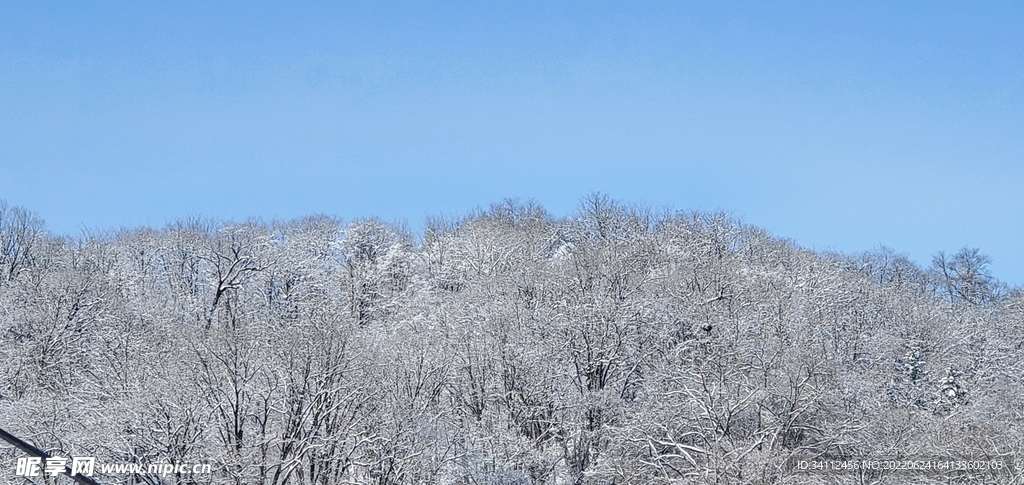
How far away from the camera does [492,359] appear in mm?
38188

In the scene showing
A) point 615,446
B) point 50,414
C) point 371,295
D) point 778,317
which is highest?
point 371,295

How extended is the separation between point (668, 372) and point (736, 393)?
21.4ft

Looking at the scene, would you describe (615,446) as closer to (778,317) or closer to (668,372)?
(668,372)

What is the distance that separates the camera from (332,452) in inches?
1194

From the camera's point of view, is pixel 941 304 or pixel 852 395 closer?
pixel 852 395

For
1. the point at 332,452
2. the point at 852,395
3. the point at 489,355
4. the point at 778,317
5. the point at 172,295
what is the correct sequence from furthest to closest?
the point at 172,295
the point at 778,317
the point at 852,395
the point at 489,355
the point at 332,452

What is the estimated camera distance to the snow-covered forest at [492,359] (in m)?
29.8

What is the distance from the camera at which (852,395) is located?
1626 inches

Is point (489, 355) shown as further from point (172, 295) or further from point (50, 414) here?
point (172, 295)

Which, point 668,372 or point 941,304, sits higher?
point 941,304

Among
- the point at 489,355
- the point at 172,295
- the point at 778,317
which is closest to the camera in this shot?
the point at 489,355

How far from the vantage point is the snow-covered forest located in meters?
29.8

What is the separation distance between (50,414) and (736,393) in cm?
2515

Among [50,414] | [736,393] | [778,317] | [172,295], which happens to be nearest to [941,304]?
[778,317]
